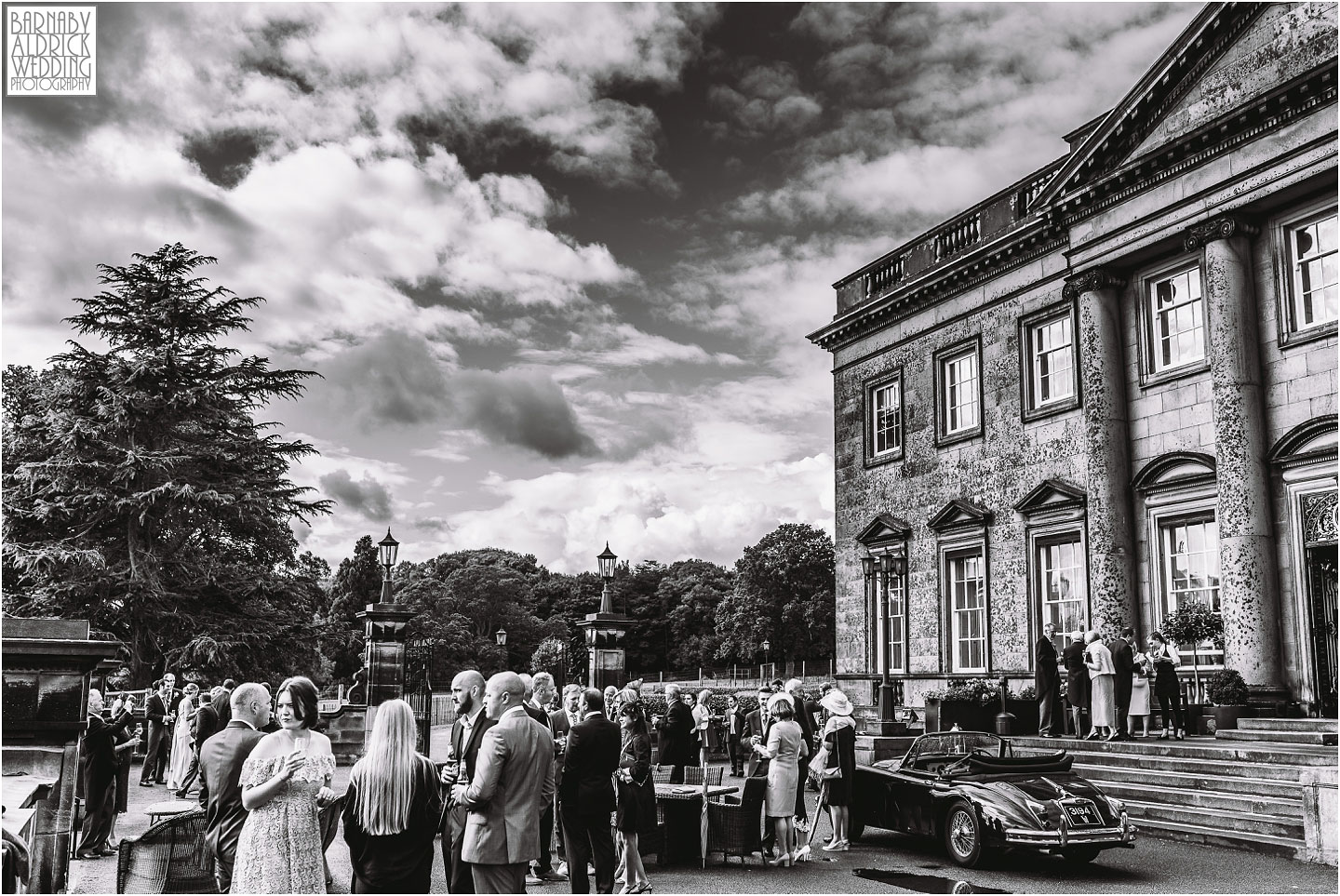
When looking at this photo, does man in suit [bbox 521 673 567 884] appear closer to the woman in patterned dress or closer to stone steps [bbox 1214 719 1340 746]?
the woman in patterned dress

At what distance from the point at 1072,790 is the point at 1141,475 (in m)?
10.4

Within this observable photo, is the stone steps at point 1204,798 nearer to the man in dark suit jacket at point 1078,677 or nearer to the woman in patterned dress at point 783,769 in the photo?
the man in dark suit jacket at point 1078,677

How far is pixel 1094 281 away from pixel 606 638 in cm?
1488

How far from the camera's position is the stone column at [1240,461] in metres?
17.1

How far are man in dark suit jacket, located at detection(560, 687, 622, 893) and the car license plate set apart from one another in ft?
15.7

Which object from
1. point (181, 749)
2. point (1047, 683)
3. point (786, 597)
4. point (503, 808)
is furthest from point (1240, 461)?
point (786, 597)

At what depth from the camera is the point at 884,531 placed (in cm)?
2644

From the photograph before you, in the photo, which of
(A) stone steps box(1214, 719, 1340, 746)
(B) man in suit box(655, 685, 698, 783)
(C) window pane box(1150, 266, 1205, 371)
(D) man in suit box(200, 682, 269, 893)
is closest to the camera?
(D) man in suit box(200, 682, 269, 893)

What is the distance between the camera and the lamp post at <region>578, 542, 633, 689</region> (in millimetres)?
27953

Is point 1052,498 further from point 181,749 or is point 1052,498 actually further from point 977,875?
point 181,749

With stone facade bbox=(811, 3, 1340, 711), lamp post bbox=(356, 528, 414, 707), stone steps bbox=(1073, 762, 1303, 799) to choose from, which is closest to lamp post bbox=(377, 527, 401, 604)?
lamp post bbox=(356, 528, 414, 707)

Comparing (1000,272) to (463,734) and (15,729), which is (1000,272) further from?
(15,729)

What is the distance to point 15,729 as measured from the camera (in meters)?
8.80

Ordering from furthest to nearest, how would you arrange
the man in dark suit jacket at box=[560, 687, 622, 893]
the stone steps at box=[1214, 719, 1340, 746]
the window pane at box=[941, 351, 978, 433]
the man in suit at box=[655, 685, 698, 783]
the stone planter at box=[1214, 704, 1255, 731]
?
the window pane at box=[941, 351, 978, 433], the man in suit at box=[655, 685, 698, 783], the stone planter at box=[1214, 704, 1255, 731], the stone steps at box=[1214, 719, 1340, 746], the man in dark suit jacket at box=[560, 687, 622, 893]
